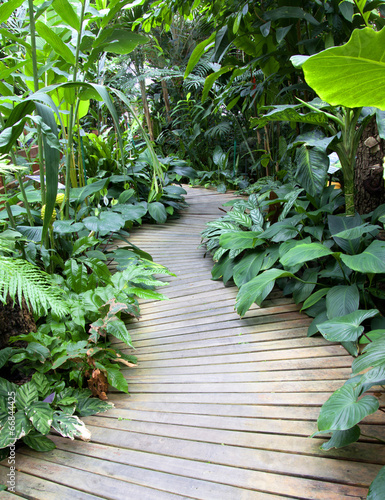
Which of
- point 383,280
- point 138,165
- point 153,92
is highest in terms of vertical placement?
point 153,92

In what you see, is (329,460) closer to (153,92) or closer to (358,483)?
(358,483)

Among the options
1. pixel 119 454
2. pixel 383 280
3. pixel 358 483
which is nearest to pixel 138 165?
pixel 383 280

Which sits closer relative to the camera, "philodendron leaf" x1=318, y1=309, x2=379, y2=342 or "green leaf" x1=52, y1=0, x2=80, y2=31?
"philodendron leaf" x1=318, y1=309, x2=379, y2=342

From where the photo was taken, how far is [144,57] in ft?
18.5

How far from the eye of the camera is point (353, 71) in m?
0.79

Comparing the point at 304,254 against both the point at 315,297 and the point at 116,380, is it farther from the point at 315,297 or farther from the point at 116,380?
the point at 116,380

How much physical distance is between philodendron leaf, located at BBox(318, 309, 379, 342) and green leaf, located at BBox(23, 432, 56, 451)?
1019 millimetres

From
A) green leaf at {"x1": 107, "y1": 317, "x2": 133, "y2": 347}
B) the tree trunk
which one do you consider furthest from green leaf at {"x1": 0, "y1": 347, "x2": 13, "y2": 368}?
the tree trunk

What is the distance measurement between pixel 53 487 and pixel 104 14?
2.15 metres

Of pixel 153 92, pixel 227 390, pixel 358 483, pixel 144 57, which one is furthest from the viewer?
pixel 153 92

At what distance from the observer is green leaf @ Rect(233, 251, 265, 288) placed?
2092mm

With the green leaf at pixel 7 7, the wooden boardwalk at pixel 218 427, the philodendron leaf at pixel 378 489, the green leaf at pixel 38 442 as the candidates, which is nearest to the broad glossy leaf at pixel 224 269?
the wooden boardwalk at pixel 218 427

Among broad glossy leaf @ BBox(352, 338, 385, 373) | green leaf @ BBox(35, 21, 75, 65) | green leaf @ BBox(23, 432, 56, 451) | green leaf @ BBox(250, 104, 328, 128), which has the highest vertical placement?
green leaf @ BBox(35, 21, 75, 65)
